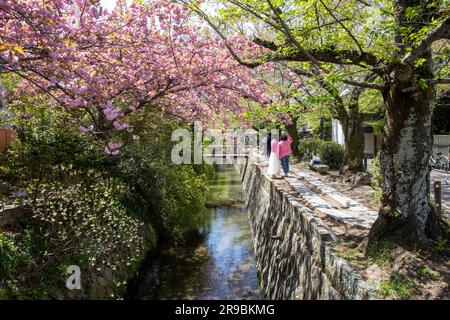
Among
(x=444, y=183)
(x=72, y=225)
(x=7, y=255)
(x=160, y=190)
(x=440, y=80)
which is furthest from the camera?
(x=444, y=183)

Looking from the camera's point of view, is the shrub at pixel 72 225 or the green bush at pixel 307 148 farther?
the green bush at pixel 307 148

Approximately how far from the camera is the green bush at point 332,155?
20.0 m

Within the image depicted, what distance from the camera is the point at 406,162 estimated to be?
6.02m

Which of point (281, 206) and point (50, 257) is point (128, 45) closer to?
point (50, 257)

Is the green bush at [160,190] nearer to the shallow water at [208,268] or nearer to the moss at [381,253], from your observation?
the shallow water at [208,268]

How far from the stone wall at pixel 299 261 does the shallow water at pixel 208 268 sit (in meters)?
0.66

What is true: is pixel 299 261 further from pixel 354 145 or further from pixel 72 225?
pixel 354 145

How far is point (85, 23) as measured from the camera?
292 inches

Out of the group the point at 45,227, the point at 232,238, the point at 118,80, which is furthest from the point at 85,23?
the point at 232,238

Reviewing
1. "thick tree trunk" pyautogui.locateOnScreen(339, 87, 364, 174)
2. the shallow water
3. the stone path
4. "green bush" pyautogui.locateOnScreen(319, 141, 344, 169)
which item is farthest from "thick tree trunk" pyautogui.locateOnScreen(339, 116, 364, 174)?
the shallow water

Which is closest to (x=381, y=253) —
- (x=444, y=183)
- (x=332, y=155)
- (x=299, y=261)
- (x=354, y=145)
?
(x=299, y=261)

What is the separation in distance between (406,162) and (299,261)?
9.31 ft

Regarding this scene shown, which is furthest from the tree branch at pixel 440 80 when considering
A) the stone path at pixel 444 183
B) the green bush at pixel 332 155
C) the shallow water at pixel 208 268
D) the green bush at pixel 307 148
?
the green bush at pixel 307 148

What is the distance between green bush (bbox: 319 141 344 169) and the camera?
20.0 metres
